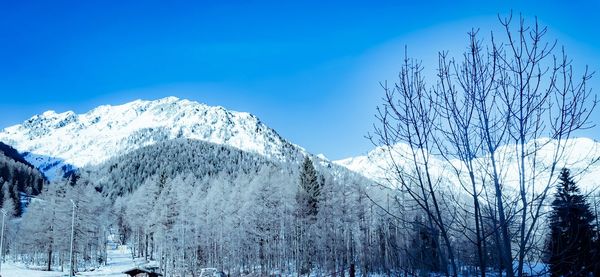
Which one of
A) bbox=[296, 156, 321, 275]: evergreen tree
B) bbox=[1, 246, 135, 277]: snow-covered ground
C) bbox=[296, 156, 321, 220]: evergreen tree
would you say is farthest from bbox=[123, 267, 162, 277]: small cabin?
bbox=[296, 156, 321, 220]: evergreen tree

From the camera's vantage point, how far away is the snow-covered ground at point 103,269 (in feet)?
139

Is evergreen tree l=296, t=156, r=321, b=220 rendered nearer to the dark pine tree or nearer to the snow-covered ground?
the snow-covered ground

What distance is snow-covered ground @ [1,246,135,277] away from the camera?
1668 inches

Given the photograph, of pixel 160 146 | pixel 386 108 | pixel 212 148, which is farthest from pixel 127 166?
pixel 386 108

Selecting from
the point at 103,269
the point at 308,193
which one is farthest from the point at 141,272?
the point at 103,269

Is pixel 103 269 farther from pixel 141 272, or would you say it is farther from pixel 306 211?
pixel 306 211

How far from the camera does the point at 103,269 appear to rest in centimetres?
5334

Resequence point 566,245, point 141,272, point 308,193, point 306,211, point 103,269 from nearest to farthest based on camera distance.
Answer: point 566,245
point 141,272
point 306,211
point 308,193
point 103,269

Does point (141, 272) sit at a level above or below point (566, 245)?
below

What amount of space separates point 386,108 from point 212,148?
6308 inches

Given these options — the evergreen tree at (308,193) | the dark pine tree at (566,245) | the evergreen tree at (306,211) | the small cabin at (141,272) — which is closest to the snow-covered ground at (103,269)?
the small cabin at (141,272)

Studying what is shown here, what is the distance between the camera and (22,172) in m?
137

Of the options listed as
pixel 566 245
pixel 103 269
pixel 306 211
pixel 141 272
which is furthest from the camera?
pixel 103 269

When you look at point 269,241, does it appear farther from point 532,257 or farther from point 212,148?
point 212,148
